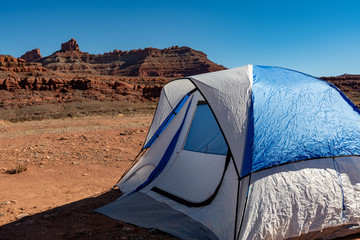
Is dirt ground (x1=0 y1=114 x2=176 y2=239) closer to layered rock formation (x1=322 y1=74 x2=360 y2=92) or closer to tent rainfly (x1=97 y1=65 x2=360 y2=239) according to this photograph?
tent rainfly (x1=97 y1=65 x2=360 y2=239)

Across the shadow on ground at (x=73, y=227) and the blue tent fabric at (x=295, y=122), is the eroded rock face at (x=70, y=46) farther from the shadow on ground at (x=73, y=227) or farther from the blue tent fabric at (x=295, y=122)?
the blue tent fabric at (x=295, y=122)

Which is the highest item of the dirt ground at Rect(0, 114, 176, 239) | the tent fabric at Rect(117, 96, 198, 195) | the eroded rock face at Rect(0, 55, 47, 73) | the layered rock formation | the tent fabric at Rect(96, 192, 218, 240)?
the layered rock formation

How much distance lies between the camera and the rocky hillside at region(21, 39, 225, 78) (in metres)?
89.8

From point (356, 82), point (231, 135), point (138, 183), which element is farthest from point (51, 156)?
point (356, 82)

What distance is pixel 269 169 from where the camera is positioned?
11.2 ft

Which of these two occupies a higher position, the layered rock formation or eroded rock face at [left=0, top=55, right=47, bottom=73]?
the layered rock formation

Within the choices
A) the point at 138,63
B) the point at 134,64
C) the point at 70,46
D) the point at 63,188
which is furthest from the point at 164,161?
the point at 70,46

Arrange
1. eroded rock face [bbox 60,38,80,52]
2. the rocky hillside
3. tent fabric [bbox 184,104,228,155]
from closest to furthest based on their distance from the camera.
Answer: tent fabric [bbox 184,104,228,155], the rocky hillside, eroded rock face [bbox 60,38,80,52]

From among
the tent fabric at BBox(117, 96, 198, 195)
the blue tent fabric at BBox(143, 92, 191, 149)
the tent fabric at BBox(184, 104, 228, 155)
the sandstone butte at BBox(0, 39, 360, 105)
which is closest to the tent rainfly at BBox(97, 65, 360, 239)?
the tent fabric at BBox(184, 104, 228, 155)

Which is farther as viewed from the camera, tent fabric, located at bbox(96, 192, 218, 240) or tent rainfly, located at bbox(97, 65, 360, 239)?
tent fabric, located at bbox(96, 192, 218, 240)

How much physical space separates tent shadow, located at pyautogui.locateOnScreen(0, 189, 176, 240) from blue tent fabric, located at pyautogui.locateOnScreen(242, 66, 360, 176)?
177 cm

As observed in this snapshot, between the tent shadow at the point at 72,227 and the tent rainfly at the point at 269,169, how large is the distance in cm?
18

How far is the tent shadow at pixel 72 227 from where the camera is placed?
12.4 ft

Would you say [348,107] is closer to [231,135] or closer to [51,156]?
[231,135]
